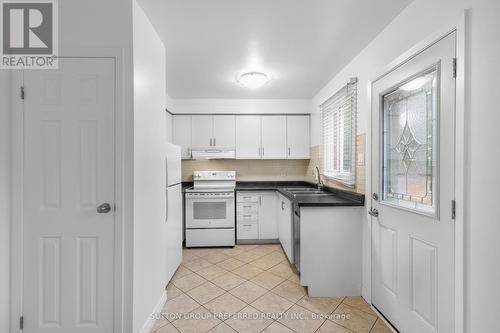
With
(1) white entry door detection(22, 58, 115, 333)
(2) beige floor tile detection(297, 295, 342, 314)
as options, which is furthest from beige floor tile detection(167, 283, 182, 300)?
(2) beige floor tile detection(297, 295, 342, 314)

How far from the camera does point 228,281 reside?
2.57 metres

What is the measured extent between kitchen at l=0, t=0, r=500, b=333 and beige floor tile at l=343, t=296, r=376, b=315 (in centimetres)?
5

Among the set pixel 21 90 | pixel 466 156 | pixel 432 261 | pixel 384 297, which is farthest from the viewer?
pixel 384 297

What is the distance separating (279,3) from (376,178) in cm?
163

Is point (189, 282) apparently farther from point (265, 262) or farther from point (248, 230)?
point (248, 230)

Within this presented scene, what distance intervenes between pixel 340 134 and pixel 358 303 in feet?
6.14

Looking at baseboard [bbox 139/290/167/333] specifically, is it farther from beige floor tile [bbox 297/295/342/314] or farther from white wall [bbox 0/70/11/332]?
beige floor tile [bbox 297/295/342/314]

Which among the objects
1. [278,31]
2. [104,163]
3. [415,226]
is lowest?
[415,226]

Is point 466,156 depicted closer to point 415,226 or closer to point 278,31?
point 415,226

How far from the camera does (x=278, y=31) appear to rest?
198 centimetres

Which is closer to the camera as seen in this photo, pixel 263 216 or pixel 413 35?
pixel 413 35

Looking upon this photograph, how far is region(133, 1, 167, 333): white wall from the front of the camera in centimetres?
163

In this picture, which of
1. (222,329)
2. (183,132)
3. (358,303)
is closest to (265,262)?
(358,303)

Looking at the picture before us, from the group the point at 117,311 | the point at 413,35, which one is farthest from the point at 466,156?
the point at 117,311
